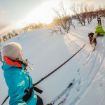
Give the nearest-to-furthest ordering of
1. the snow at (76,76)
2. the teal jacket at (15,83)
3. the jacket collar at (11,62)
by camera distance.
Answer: the teal jacket at (15,83)
the jacket collar at (11,62)
the snow at (76,76)

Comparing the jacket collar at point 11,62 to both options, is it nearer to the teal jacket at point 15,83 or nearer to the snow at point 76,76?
the teal jacket at point 15,83

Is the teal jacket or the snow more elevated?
the teal jacket

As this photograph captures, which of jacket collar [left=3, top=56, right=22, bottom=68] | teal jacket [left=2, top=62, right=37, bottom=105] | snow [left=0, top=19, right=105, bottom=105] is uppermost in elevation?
jacket collar [left=3, top=56, right=22, bottom=68]

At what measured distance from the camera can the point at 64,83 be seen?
583cm

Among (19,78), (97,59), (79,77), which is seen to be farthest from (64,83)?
(19,78)

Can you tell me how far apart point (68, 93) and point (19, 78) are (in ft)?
10.6

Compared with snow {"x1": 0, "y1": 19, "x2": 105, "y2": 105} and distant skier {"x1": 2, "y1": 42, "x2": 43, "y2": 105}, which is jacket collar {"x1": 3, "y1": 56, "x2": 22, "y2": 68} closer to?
distant skier {"x1": 2, "y1": 42, "x2": 43, "y2": 105}

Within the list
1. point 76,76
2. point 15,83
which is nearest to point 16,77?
point 15,83

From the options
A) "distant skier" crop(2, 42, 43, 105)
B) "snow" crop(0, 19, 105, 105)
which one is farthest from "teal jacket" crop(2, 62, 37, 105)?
"snow" crop(0, 19, 105, 105)

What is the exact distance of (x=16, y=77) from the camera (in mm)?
2074

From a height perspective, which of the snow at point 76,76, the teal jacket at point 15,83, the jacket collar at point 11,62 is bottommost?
the snow at point 76,76

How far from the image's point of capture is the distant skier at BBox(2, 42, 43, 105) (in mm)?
1987

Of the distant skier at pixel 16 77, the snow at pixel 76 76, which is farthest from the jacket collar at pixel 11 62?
the snow at pixel 76 76

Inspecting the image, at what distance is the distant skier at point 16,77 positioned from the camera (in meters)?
1.99
